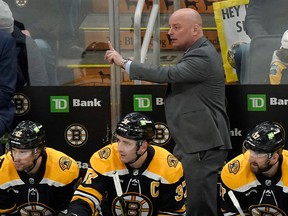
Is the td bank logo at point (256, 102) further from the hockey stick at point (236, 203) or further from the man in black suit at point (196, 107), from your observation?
the hockey stick at point (236, 203)

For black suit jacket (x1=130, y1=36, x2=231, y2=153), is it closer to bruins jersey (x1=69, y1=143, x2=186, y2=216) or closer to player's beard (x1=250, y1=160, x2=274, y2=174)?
bruins jersey (x1=69, y1=143, x2=186, y2=216)

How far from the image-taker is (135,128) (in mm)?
5688

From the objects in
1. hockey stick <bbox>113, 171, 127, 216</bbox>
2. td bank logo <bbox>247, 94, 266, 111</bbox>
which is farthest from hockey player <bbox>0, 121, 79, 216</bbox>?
td bank logo <bbox>247, 94, 266, 111</bbox>

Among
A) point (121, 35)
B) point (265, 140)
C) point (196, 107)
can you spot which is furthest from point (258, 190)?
point (121, 35)

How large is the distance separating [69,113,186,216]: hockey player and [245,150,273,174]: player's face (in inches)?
19.8

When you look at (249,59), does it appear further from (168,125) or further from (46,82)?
(46,82)

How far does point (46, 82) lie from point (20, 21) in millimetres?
579

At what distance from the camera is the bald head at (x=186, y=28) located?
6152 mm

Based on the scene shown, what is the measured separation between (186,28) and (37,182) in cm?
158

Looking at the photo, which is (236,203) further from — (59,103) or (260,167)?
(59,103)

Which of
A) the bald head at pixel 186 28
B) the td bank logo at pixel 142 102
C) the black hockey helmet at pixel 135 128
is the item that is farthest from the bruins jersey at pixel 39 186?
the bald head at pixel 186 28

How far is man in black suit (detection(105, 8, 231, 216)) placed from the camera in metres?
6.05

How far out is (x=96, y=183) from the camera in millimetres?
5680

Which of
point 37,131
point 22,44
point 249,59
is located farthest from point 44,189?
point 249,59
